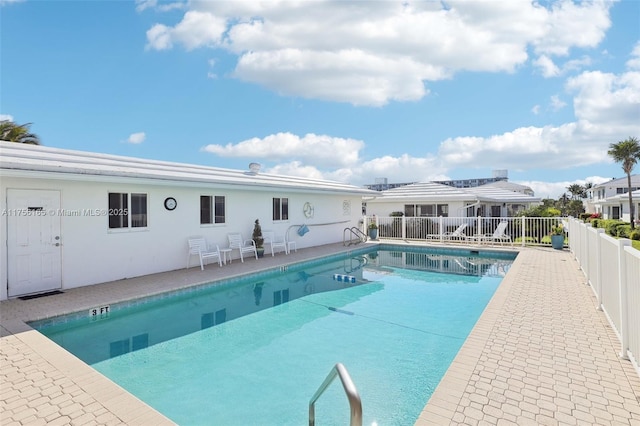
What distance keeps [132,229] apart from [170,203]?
→ 1318 millimetres

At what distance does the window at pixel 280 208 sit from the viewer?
14.4 meters

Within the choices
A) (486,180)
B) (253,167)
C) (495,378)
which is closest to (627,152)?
(486,180)

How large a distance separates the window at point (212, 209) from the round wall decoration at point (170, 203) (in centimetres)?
104

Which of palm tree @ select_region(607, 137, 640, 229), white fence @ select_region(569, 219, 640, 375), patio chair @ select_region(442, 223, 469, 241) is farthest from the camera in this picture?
palm tree @ select_region(607, 137, 640, 229)

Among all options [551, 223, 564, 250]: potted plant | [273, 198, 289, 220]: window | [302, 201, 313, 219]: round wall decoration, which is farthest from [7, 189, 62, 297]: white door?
[551, 223, 564, 250]: potted plant

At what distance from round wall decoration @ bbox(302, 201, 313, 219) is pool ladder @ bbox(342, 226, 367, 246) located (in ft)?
7.41

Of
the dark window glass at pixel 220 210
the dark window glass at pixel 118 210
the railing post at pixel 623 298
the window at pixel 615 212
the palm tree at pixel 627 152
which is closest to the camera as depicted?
the railing post at pixel 623 298

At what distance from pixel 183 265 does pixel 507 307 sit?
8.70 metres

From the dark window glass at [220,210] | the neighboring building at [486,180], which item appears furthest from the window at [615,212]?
the dark window glass at [220,210]

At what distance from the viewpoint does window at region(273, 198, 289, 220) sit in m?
14.4

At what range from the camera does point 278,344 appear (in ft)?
19.3

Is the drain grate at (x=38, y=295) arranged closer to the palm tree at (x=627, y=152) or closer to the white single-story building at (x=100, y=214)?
the white single-story building at (x=100, y=214)

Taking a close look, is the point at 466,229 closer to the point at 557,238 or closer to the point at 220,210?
the point at 557,238

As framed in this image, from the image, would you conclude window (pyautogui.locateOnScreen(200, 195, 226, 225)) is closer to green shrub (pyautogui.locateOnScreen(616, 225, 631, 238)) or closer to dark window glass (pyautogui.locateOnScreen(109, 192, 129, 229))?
dark window glass (pyautogui.locateOnScreen(109, 192, 129, 229))
